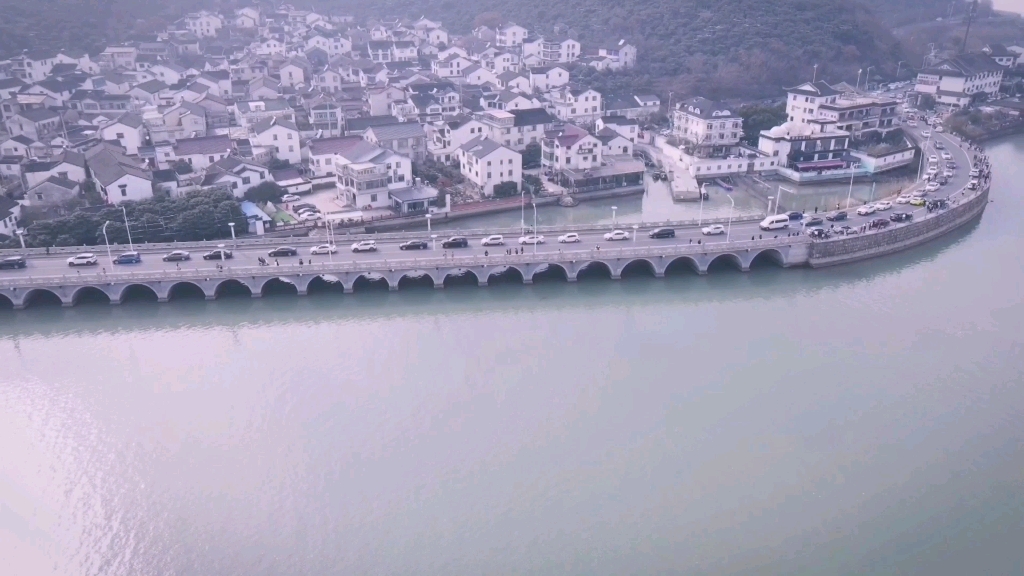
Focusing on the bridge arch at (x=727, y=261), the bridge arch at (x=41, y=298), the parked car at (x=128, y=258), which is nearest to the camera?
the bridge arch at (x=41, y=298)

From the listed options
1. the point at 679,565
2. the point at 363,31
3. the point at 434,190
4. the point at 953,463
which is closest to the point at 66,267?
the point at 434,190

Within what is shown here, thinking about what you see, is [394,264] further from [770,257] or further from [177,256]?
[770,257]

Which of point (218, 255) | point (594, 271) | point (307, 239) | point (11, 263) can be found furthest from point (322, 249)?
point (11, 263)

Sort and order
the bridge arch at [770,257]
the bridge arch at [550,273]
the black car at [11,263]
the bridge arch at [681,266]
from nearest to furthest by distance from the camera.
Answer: the black car at [11,263]
the bridge arch at [550,273]
the bridge arch at [681,266]
the bridge arch at [770,257]

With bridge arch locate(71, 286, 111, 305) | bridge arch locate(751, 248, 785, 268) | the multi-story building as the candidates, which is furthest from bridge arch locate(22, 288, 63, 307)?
the multi-story building

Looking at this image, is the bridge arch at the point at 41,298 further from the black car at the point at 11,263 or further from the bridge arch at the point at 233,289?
the bridge arch at the point at 233,289

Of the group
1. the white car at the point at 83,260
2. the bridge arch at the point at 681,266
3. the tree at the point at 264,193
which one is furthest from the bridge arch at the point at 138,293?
the bridge arch at the point at 681,266
